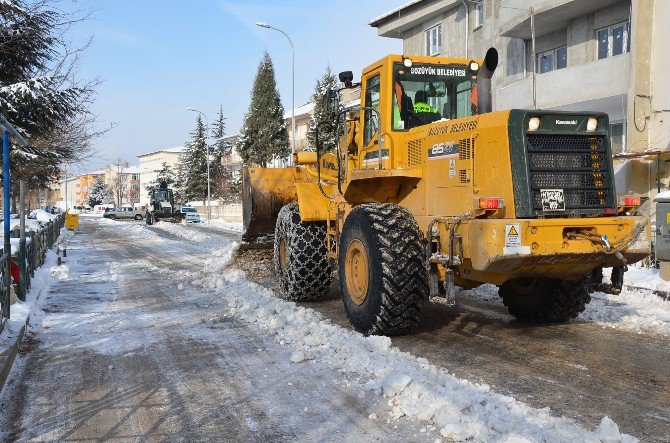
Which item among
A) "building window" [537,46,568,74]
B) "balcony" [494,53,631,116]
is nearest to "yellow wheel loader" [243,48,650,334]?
"balcony" [494,53,631,116]

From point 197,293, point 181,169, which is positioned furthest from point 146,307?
point 181,169

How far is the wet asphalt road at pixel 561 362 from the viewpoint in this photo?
4.31 meters

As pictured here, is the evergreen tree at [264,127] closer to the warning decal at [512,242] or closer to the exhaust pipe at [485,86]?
the exhaust pipe at [485,86]

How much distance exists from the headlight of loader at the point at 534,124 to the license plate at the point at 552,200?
0.59m

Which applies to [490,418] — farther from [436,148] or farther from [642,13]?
[642,13]

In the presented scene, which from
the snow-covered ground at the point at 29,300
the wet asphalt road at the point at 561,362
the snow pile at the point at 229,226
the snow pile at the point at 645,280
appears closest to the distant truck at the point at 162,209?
the snow pile at the point at 229,226

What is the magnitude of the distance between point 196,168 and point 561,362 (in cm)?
6751

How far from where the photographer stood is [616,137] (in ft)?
59.7

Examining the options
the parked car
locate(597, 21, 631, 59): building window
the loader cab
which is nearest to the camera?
the loader cab

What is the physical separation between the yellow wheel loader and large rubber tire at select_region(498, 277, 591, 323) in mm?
14

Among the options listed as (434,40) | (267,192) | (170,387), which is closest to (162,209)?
(434,40)

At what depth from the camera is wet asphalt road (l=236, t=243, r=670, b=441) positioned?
4.31 m

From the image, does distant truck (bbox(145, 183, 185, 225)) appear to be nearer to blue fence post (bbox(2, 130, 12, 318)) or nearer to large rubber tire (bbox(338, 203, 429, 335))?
blue fence post (bbox(2, 130, 12, 318))

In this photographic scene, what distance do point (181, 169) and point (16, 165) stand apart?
63119 mm
